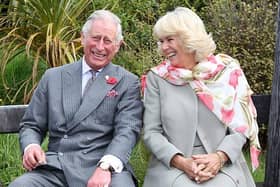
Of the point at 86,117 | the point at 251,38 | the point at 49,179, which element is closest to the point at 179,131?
the point at 86,117

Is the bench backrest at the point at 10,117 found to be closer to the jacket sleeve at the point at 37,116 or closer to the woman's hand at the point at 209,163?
the jacket sleeve at the point at 37,116

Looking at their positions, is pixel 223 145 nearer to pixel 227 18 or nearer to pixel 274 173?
pixel 274 173

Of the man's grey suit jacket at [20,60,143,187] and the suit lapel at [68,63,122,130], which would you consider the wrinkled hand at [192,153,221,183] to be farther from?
the suit lapel at [68,63,122,130]

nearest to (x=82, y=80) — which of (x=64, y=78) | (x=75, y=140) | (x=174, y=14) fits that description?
(x=64, y=78)

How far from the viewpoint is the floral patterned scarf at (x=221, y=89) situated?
4.12m

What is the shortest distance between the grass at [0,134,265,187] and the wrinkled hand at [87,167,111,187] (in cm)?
118

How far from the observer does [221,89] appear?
4184 mm

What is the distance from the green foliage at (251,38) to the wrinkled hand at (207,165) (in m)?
2.26

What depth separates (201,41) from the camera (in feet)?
13.6

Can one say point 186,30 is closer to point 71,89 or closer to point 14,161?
point 71,89

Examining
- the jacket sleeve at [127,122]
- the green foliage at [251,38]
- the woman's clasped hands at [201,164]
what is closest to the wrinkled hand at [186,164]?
the woman's clasped hands at [201,164]

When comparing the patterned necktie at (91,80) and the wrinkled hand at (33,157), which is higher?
the patterned necktie at (91,80)

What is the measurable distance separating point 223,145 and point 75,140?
82cm

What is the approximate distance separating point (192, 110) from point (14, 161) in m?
1.81
